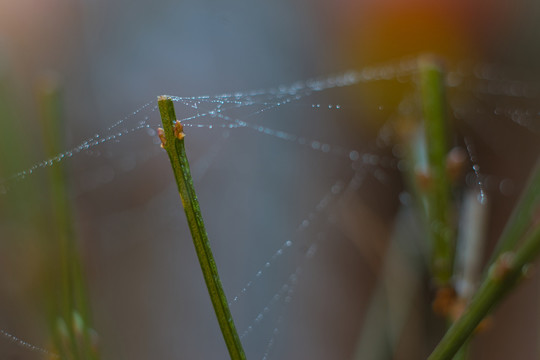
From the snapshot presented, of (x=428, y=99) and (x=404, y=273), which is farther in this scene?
(x=404, y=273)

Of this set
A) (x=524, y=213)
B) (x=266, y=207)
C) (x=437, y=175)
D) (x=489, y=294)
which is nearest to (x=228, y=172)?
(x=266, y=207)

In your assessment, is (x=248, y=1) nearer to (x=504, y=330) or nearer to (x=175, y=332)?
(x=175, y=332)

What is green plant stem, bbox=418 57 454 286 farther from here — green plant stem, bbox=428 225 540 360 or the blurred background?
the blurred background

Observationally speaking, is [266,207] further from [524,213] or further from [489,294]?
[489,294]

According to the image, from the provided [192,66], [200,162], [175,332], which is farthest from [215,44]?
[175,332]

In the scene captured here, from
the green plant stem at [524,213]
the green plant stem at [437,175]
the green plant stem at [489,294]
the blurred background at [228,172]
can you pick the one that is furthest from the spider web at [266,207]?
the green plant stem at [489,294]

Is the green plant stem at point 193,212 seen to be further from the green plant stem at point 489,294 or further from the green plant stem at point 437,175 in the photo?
the green plant stem at point 437,175
